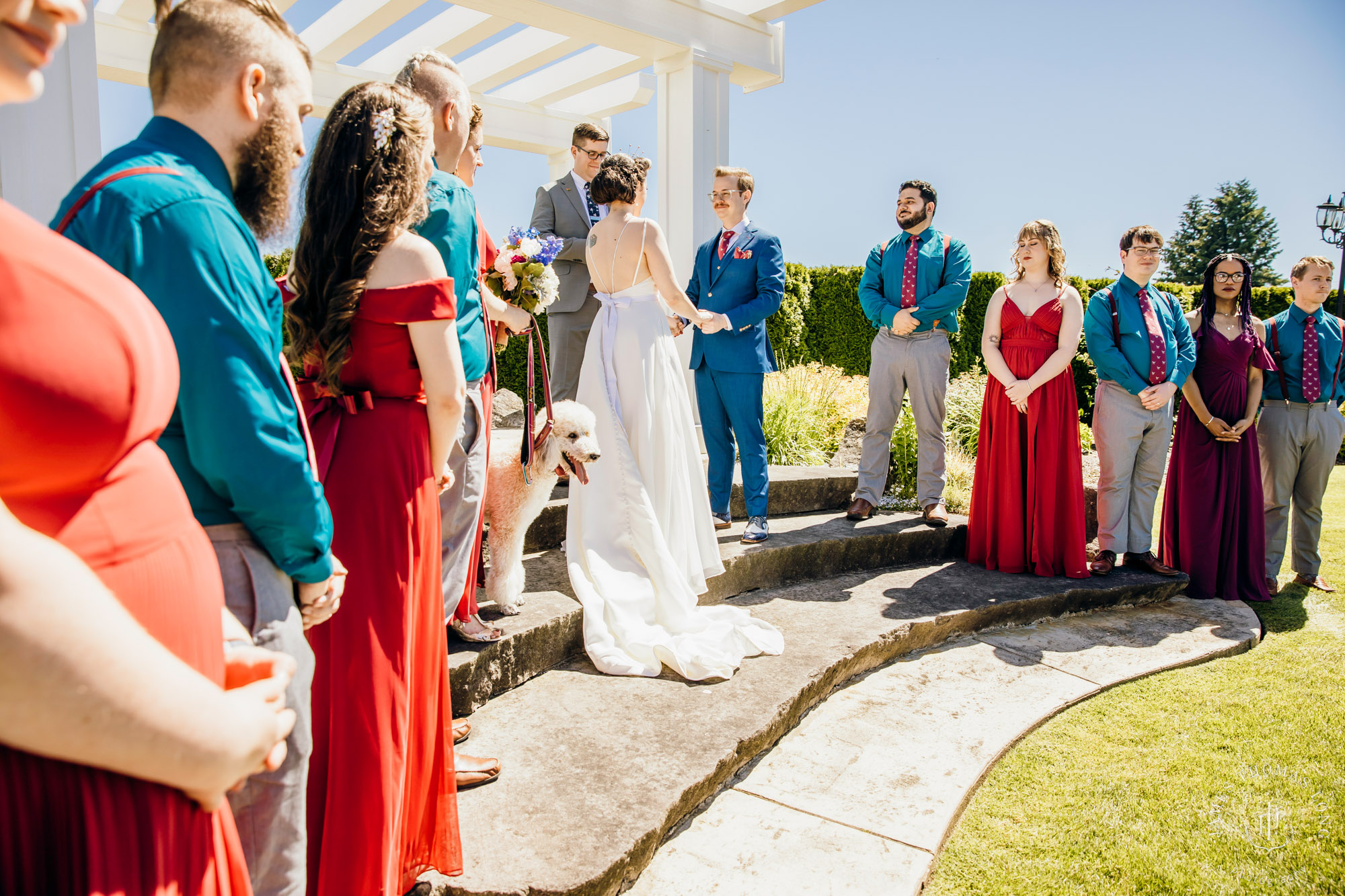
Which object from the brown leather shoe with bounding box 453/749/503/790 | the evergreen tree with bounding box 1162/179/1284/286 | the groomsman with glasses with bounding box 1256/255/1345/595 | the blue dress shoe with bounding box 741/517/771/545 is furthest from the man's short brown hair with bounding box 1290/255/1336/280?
the evergreen tree with bounding box 1162/179/1284/286

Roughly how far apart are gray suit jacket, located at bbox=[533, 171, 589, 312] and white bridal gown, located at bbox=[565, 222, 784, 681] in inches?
43.0

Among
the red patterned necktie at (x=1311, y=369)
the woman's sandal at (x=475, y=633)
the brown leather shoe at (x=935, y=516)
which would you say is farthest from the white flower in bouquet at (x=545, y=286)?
the red patterned necktie at (x=1311, y=369)

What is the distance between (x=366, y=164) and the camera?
1878 mm

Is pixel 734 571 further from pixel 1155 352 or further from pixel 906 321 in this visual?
pixel 1155 352

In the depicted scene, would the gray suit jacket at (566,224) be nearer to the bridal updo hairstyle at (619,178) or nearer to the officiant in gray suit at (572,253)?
the officiant in gray suit at (572,253)

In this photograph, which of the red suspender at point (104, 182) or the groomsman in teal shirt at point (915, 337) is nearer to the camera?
the red suspender at point (104, 182)

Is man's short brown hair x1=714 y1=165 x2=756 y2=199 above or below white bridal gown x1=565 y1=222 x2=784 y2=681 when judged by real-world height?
above

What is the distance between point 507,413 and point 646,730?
5.70m

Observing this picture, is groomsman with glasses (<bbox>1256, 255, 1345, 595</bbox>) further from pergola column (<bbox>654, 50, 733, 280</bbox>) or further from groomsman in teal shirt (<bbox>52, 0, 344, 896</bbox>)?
groomsman in teal shirt (<bbox>52, 0, 344, 896</bbox>)

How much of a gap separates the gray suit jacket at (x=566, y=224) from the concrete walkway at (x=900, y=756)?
309 centimetres

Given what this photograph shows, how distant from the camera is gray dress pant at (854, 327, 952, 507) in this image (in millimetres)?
6004

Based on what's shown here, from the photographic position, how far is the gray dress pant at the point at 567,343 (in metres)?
5.49

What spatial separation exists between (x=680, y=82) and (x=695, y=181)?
0.92m

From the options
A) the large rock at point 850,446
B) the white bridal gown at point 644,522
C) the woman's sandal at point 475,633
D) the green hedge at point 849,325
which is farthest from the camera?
the green hedge at point 849,325
